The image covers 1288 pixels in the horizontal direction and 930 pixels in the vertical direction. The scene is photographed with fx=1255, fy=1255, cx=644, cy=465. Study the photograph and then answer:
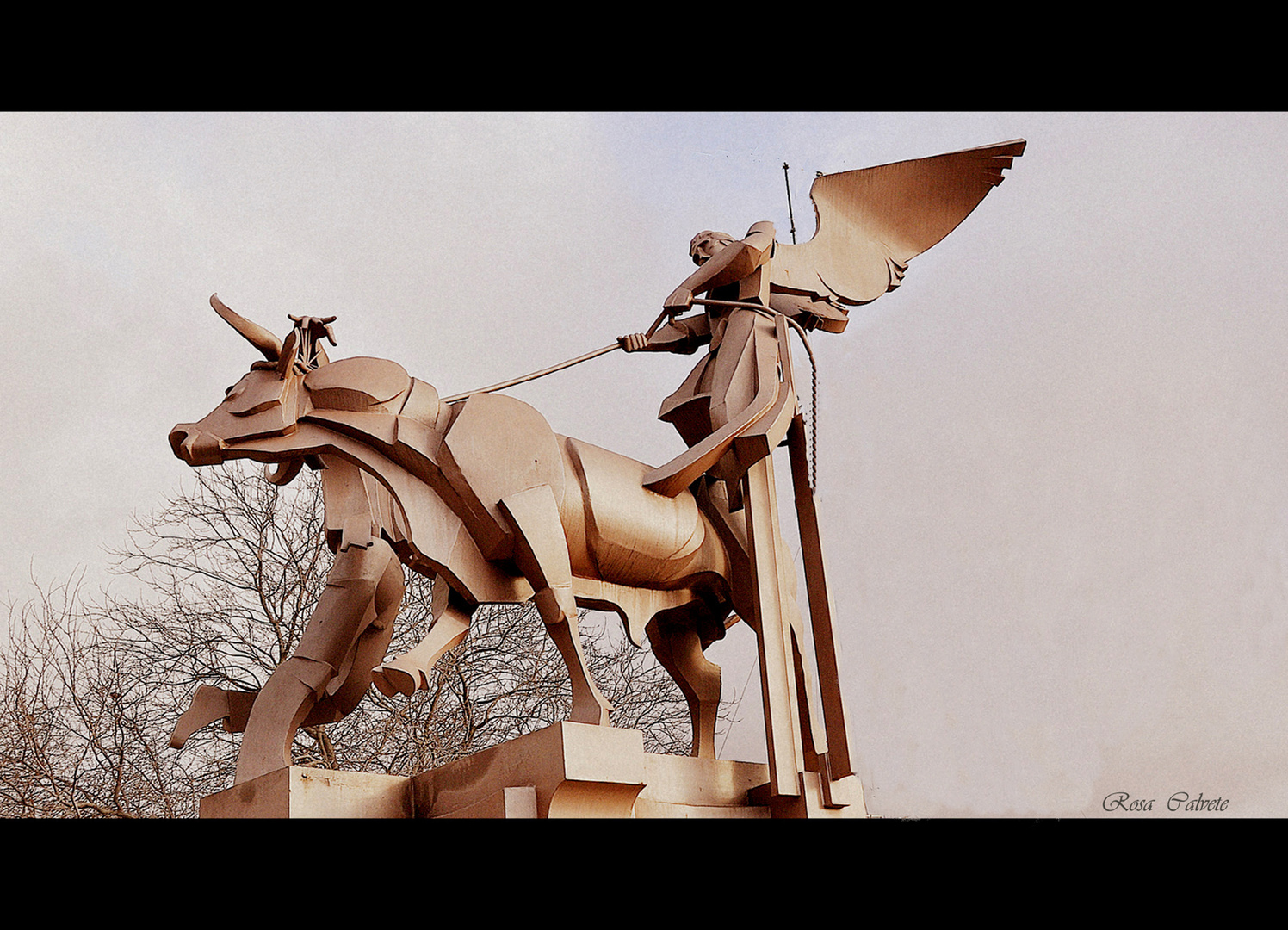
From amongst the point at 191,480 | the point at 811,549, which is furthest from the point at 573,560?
the point at 191,480

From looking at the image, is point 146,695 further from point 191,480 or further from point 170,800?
point 191,480

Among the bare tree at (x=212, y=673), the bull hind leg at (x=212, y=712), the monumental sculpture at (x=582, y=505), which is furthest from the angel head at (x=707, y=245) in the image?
the bare tree at (x=212, y=673)

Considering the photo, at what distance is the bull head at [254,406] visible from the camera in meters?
3.88

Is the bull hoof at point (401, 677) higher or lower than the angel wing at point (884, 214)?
lower

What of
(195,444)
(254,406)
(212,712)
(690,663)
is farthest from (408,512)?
(690,663)

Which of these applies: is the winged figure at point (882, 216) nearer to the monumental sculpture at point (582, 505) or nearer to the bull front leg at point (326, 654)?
the monumental sculpture at point (582, 505)

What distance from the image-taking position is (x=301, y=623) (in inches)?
330

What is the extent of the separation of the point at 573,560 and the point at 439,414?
2.15 feet

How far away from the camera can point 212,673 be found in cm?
808

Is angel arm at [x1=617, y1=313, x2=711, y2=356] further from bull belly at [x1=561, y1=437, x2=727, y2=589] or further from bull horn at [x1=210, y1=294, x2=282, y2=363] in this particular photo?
bull horn at [x1=210, y1=294, x2=282, y2=363]

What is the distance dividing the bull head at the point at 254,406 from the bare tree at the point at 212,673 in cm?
414

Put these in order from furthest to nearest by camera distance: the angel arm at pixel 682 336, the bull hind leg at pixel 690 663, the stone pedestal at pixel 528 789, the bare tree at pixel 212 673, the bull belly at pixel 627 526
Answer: the bare tree at pixel 212 673 < the angel arm at pixel 682 336 < the bull hind leg at pixel 690 663 < the bull belly at pixel 627 526 < the stone pedestal at pixel 528 789

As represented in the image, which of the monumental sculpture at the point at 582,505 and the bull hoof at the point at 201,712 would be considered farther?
the bull hoof at the point at 201,712

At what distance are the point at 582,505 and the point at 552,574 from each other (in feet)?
1.00
